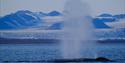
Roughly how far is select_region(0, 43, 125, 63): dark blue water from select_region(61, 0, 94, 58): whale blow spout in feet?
3.54

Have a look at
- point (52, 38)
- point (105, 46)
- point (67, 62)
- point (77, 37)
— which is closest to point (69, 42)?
A: point (77, 37)

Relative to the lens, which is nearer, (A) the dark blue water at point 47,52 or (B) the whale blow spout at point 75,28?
(B) the whale blow spout at point 75,28

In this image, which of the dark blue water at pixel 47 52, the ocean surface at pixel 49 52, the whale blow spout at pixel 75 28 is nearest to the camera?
the whale blow spout at pixel 75 28

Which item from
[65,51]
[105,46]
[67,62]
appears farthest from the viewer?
[105,46]

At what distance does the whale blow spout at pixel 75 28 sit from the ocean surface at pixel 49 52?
865mm

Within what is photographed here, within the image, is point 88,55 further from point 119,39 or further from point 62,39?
point 119,39

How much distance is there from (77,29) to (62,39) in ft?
9.28

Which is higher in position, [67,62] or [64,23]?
[64,23]

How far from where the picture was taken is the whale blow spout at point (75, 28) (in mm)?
62312

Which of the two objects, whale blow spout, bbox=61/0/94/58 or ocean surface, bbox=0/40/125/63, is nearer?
whale blow spout, bbox=61/0/94/58

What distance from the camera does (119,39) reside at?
3354 inches

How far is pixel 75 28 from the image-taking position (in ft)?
208

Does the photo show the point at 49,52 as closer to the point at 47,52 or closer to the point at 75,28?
the point at 47,52

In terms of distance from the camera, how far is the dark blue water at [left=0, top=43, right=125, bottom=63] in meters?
69.6
